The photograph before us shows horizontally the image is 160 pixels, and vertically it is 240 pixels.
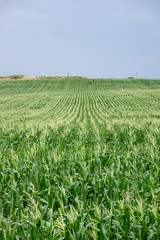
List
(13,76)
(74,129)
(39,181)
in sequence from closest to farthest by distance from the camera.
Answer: (39,181) → (74,129) → (13,76)

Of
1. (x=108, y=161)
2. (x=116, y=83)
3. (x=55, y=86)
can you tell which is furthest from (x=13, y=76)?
(x=108, y=161)

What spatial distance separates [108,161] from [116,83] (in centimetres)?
6757

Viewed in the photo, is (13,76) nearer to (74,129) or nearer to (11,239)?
(74,129)

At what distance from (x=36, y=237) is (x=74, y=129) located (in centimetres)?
837

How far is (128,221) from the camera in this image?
2719mm

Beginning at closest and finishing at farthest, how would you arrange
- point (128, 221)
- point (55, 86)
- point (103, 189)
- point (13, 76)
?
point (128, 221)
point (103, 189)
point (55, 86)
point (13, 76)

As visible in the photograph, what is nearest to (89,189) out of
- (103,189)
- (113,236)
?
(103,189)

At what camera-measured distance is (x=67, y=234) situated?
8.66ft

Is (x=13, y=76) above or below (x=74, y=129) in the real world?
above

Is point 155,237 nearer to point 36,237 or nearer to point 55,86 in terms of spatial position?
point 36,237

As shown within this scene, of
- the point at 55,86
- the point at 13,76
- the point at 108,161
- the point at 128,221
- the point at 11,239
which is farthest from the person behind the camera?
the point at 13,76

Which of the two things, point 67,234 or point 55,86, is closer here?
point 67,234

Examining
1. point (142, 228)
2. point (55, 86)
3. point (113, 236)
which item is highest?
point (55, 86)

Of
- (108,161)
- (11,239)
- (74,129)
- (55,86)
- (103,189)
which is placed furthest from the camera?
(55,86)
